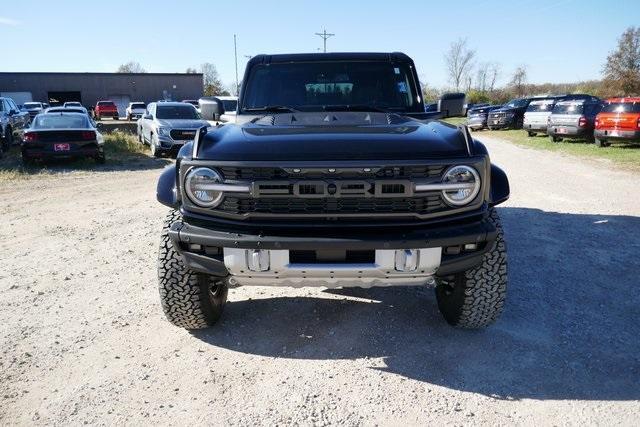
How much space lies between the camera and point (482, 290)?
303 centimetres

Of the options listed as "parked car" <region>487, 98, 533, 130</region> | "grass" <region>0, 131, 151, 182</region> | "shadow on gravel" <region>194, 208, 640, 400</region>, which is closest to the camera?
"shadow on gravel" <region>194, 208, 640, 400</region>

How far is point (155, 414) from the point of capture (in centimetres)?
250

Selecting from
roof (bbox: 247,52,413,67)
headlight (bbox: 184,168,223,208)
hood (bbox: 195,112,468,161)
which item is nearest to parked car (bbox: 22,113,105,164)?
roof (bbox: 247,52,413,67)

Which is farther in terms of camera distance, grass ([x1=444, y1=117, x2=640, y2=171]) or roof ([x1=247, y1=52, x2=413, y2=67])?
grass ([x1=444, y1=117, x2=640, y2=171])

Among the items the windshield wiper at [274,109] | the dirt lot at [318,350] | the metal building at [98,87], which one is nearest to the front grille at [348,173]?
the dirt lot at [318,350]

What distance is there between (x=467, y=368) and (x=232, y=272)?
148cm

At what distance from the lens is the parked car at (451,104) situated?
433cm

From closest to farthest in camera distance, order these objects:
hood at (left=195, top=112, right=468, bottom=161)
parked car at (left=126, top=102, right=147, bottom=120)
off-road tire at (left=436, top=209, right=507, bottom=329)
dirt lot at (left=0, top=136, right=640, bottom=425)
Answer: dirt lot at (left=0, top=136, right=640, bottom=425) → hood at (left=195, top=112, right=468, bottom=161) → off-road tire at (left=436, top=209, right=507, bottom=329) → parked car at (left=126, top=102, right=147, bottom=120)

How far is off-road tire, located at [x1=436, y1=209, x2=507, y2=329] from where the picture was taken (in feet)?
9.85

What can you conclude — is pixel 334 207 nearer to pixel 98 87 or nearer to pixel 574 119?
pixel 574 119

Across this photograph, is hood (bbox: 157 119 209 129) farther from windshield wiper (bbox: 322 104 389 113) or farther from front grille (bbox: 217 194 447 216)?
front grille (bbox: 217 194 447 216)

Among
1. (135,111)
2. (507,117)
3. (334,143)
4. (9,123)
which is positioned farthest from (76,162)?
(135,111)

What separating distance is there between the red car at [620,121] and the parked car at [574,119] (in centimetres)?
192

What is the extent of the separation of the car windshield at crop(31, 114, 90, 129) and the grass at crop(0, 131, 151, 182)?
0.98 metres
